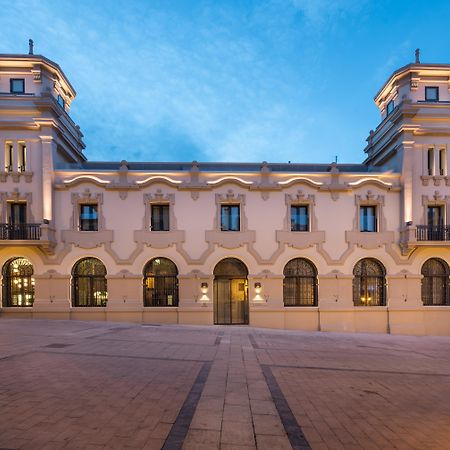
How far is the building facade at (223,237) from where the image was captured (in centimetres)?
1738

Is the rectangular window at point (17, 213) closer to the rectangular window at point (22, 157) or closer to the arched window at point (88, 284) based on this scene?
the rectangular window at point (22, 157)

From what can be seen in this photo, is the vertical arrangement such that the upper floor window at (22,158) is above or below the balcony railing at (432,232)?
above

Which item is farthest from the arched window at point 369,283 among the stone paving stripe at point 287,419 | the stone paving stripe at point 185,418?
the stone paving stripe at point 185,418

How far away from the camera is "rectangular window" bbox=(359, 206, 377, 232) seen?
60.5 ft

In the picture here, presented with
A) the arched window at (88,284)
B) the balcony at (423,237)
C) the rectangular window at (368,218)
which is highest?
the rectangular window at (368,218)

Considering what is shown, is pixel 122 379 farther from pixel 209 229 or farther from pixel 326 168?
pixel 326 168

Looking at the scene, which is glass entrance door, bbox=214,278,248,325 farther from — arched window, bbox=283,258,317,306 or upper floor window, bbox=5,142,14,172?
upper floor window, bbox=5,142,14,172

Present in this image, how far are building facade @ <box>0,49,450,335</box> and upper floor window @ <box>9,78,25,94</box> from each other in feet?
0.19

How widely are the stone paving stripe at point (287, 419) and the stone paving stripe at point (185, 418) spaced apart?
1.61m

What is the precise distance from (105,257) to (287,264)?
1043 cm

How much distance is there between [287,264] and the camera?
18.0 metres

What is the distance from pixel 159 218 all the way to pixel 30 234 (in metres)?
6.94

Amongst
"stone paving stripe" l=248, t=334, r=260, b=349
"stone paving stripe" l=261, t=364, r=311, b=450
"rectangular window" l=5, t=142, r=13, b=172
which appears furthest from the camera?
"rectangular window" l=5, t=142, r=13, b=172

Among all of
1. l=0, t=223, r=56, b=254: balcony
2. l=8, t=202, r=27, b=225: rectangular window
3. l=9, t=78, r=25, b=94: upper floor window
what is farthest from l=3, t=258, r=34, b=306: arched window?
l=9, t=78, r=25, b=94: upper floor window
